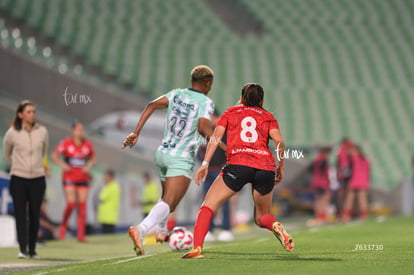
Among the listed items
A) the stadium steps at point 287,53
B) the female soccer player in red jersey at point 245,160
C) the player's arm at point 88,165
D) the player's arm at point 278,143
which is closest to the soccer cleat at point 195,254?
the female soccer player in red jersey at point 245,160

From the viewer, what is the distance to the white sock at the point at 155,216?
977 cm

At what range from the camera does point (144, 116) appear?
1002cm

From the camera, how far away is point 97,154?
22.1 m

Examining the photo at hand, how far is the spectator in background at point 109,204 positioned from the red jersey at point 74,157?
345cm

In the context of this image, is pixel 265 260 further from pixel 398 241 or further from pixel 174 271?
pixel 398 241

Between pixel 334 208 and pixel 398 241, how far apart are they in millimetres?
16218

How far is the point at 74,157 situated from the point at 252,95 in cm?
795

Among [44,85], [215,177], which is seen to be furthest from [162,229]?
[44,85]

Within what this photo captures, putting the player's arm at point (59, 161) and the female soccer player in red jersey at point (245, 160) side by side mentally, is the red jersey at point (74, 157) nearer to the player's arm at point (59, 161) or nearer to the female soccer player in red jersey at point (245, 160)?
the player's arm at point (59, 161)

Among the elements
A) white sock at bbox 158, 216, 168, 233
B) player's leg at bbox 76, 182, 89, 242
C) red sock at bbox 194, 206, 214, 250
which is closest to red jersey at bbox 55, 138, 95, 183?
player's leg at bbox 76, 182, 89, 242

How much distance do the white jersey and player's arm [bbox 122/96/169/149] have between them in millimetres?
107

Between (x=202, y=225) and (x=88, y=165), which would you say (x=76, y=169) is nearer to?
(x=88, y=165)

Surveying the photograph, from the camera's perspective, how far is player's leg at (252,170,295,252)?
900 centimetres

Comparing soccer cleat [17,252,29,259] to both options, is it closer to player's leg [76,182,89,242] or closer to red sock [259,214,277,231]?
red sock [259,214,277,231]
